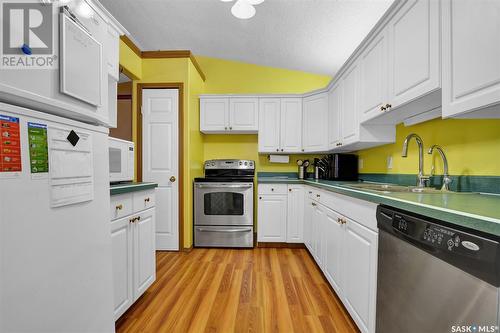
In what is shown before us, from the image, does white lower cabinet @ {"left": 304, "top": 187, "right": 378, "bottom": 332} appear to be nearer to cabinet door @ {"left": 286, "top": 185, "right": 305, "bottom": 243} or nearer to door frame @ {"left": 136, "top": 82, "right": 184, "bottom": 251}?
cabinet door @ {"left": 286, "top": 185, "right": 305, "bottom": 243}

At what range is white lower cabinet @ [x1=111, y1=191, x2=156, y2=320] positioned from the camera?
1334 millimetres

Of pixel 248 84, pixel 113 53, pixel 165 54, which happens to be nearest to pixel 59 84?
pixel 113 53

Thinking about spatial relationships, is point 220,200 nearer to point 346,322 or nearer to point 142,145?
point 142,145

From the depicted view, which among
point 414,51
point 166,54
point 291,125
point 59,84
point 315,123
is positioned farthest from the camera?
point 291,125

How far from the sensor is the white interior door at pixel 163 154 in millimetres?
2791

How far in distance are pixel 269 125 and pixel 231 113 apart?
0.58m

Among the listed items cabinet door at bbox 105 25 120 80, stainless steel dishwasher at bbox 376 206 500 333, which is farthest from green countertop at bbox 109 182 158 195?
stainless steel dishwasher at bbox 376 206 500 333

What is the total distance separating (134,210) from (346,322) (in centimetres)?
165

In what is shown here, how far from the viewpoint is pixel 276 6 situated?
2.16m

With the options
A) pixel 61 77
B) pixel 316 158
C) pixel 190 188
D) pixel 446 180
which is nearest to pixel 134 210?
pixel 61 77

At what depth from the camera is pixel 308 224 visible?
2654mm

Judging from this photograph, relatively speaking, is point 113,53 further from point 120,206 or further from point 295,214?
point 295,214

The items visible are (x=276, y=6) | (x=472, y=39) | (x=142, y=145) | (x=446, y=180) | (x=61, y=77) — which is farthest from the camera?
(x=142, y=145)

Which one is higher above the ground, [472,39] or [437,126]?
[472,39]
